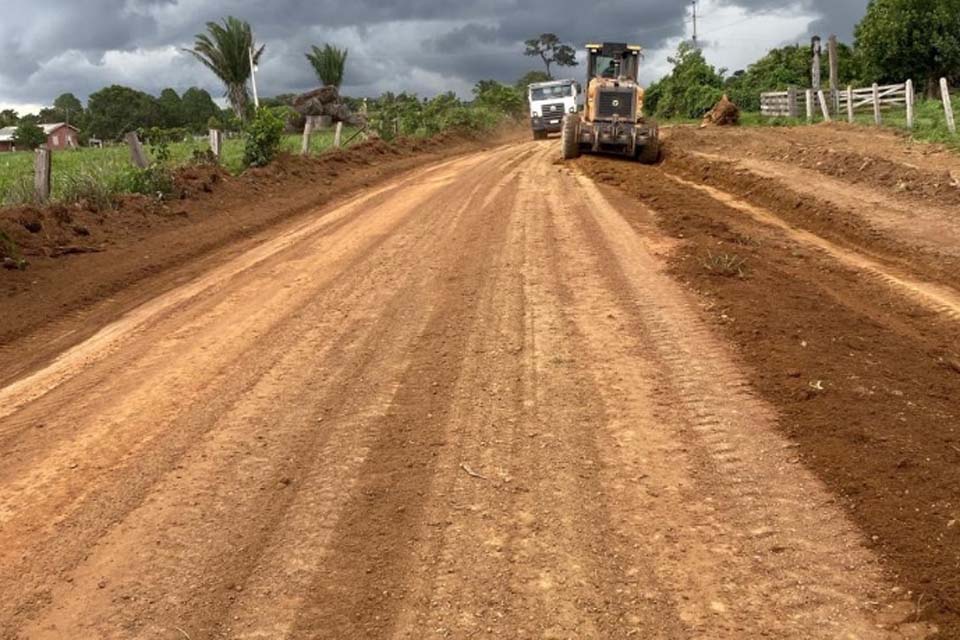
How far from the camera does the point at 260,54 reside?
40000 mm

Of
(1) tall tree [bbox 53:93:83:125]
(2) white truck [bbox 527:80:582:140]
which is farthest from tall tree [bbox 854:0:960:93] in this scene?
(1) tall tree [bbox 53:93:83:125]

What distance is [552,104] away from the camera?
35562 mm

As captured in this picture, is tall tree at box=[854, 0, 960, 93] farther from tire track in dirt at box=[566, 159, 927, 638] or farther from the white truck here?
tire track in dirt at box=[566, 159, 927, 638]

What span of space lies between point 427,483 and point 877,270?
7031mm

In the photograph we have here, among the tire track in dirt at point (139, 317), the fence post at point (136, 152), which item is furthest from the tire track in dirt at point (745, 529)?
the fence post at point (136, 152)

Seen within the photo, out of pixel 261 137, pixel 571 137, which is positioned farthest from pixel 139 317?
pixel 571 137

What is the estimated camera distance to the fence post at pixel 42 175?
499 inches

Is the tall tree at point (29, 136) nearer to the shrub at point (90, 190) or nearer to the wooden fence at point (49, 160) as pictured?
the wooden fence at point (49, 160)

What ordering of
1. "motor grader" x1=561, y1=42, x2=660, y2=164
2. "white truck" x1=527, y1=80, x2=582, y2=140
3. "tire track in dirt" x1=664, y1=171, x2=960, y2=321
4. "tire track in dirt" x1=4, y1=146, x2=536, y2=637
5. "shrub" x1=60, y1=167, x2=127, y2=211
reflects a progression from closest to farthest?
"tire track in dirt" x1=4, y1=146, x2=536, y2=637 → "tire track in dirt" x1=664, y1=171, x2=960, y2=321 → "shrub" x1=60, y1=167, x2=127, y2=211 → "motor grader" x1=561, y1=42, x2=660, y2=164 → "white truck" x1=527, y1=80, x2=582, y2=140

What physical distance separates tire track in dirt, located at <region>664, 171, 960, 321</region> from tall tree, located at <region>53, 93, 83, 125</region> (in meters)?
103

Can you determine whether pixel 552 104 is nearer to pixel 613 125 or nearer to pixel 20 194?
pixel 613 125

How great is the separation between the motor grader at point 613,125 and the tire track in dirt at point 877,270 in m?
5.45

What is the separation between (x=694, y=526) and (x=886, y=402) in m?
2.02

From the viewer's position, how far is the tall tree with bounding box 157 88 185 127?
8725 centimetres
